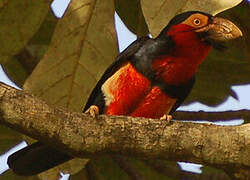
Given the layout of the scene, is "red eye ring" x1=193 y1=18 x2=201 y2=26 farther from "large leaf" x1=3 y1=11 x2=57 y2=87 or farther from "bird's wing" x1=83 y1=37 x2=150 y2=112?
"large leaf" x1=3 y1=11 x2=57 y2=87

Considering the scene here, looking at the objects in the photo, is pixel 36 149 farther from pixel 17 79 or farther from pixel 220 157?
pixel 220 157

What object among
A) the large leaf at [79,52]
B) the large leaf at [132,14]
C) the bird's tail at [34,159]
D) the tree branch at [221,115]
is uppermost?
the large leaf at [132,14]

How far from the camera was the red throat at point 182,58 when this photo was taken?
4309mm

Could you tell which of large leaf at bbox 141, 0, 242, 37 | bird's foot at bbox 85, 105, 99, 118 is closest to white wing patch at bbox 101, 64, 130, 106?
bird's foot at bbox 85, 105, 99, 118

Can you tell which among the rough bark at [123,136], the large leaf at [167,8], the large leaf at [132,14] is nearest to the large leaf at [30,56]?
the large leaf at [132,14]

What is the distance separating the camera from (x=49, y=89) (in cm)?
396

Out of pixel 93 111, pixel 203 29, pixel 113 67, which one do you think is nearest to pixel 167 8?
pixel 93 111

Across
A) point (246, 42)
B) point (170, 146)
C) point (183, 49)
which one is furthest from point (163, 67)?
point (170, 146)

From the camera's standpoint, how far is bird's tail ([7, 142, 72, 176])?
389 cm

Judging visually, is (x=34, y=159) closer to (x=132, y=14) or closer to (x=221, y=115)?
(x=132, y=14)

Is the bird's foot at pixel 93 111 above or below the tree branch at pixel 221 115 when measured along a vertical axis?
→ above

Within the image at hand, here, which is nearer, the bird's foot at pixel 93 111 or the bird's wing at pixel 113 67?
the bird's foot at pixel 93 111

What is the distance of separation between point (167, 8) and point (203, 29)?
0.87 meters

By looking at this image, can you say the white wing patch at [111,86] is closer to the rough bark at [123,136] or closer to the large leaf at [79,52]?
the large leaf at [79,52]
